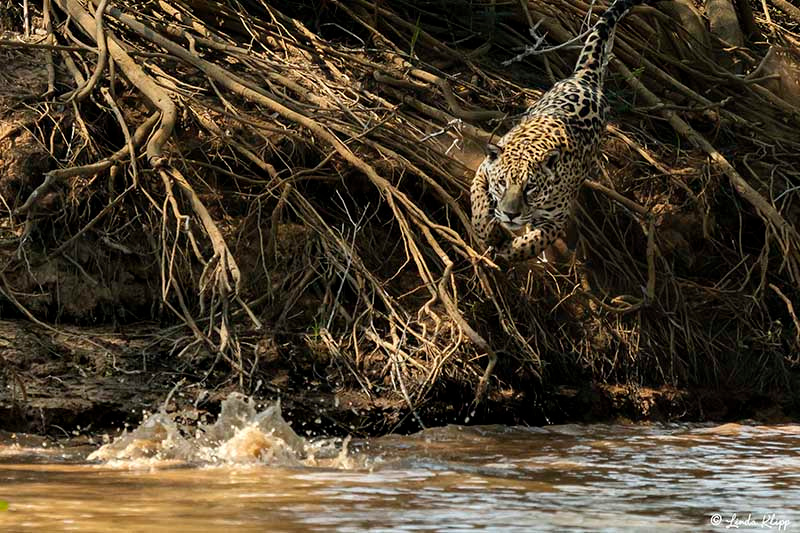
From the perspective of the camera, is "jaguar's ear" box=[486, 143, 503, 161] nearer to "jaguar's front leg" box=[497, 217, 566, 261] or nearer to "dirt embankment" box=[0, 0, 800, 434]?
"jaguar's front leg" box=[497, 217, 566, 261]

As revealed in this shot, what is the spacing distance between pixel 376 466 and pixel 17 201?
2.53m

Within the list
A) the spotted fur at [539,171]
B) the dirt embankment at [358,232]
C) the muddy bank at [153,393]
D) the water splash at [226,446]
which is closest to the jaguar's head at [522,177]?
the spotted fur at [539,171]

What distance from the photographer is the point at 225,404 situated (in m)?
6.64

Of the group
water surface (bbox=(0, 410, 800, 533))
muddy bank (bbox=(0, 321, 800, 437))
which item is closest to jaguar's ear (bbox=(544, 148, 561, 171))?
muddy bank (bbox=(0, 321, 800, 437))

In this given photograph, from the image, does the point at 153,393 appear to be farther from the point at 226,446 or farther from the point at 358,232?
the point at 358,232

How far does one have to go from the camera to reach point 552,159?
23.5ft

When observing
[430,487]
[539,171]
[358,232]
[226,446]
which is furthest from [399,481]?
[358,232]

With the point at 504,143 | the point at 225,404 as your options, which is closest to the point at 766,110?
the point at 504,143

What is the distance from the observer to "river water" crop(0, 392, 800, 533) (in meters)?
5.02

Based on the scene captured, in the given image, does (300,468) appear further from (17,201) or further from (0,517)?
(17,201)

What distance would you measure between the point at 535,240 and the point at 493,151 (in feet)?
1.61

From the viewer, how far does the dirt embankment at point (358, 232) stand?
7164 mm

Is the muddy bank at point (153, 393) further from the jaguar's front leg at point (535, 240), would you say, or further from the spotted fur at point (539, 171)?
the spotted fur at point (539, 171)

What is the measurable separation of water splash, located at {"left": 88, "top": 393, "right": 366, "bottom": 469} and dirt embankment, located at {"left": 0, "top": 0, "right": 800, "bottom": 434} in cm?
45
